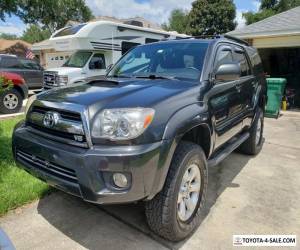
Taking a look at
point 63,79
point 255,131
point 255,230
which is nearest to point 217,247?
point 255,230

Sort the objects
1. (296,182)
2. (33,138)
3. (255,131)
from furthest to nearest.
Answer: (255,131) < (296,182) < (33,138)

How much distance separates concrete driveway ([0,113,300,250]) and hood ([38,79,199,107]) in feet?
4.30

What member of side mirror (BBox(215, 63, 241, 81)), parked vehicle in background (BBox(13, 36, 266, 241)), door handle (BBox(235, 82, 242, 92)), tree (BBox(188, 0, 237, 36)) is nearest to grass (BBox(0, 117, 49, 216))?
parked vehicle in background (BBox(13, 36, 266, 241))

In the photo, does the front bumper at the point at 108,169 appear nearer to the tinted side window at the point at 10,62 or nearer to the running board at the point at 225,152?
the running board at the point at 225,152

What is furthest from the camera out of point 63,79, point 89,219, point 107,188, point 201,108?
point 63,79

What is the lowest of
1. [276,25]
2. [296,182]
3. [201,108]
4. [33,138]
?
[296,182]

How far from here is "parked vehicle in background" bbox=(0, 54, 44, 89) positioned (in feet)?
40.9

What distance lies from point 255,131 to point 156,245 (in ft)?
10.5

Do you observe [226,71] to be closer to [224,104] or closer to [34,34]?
[224,104]

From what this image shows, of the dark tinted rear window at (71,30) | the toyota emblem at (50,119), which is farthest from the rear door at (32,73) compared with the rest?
the toyota emblem at (50,119)

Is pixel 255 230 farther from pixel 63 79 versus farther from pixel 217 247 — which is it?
pixel 63 79

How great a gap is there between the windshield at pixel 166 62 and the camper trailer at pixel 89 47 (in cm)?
723

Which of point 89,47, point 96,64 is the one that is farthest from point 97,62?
point 89,47

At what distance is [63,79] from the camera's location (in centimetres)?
1077
